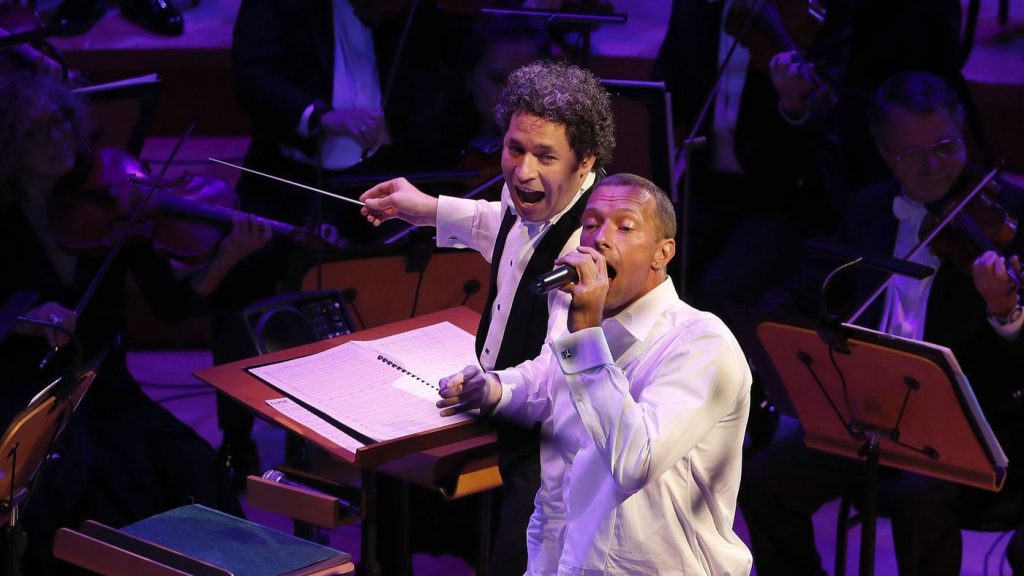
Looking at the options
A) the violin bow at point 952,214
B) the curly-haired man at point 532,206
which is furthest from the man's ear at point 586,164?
the violin bow at point 952,214

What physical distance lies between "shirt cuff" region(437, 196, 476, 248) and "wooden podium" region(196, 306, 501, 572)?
1.14ft

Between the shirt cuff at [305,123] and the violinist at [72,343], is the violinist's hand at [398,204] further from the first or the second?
the shirt cuff at [305,123]

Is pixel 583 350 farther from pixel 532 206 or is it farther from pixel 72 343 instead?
pixel 72 343

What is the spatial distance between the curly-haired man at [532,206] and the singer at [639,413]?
30cm

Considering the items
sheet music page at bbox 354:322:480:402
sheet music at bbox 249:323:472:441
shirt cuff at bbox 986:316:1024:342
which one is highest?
sheet music at bbox 249:323:472:441

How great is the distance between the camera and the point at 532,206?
9.89 ft

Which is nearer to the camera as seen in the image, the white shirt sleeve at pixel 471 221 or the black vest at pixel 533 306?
the black vest at pixel 533 306

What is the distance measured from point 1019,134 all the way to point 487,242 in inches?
116

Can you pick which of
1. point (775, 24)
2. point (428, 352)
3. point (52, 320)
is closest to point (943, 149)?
point (775, 24)

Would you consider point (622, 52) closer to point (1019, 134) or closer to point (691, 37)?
point (691, 37)

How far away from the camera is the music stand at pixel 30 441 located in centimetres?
286

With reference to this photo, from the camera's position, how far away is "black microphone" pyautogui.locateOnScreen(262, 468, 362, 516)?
3012mm

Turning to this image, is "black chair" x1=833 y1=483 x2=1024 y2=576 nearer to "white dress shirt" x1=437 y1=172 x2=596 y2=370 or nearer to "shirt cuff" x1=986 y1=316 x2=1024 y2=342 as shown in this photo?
"shirt cuff" x1=986 y1=316 x2=1024 y2=342

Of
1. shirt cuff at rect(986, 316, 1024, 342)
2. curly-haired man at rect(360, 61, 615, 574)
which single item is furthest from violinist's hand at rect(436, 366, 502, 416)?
shirt cuff at rect(986, 316, 1024, 342)
